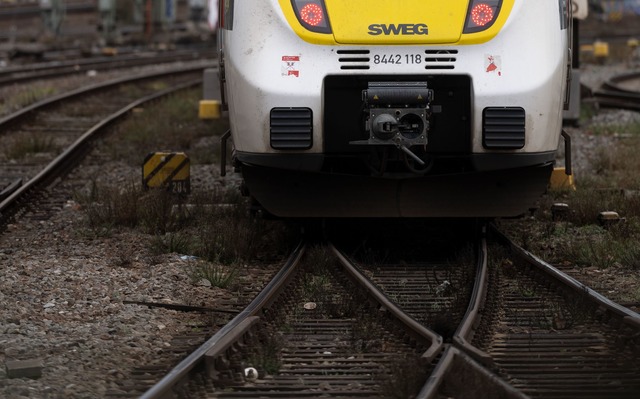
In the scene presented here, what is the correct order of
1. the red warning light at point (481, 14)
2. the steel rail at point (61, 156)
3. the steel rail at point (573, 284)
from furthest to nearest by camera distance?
the steel rail at point (61, 156)
the red warning light at point (481, 14)
the steel rail at point (573, 284)

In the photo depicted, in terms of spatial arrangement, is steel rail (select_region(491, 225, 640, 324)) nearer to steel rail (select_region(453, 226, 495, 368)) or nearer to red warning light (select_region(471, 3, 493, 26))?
steel rail (select_region(453, 226, 495, 368))

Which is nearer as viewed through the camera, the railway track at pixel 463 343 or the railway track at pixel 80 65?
the railway track at pixel 463 343

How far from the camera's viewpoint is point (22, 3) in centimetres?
6294

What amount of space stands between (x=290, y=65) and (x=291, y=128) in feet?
1.34

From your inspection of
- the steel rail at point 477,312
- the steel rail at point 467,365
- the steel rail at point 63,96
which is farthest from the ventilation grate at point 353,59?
the steel rail at point 63,96

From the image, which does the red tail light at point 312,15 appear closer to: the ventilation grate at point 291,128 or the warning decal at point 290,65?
the warning decal at point 290,65

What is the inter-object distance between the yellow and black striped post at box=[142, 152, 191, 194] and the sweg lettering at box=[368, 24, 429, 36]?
11.8ft

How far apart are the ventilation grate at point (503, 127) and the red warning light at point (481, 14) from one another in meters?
0.59

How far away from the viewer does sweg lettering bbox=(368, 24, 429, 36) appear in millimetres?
7875

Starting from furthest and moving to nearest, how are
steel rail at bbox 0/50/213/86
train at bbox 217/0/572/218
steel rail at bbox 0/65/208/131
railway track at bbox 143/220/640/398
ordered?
steel rail at bbox 0/50/213/86 < steel rail at bbox 0/65/208/131 < train at bbox 217/0/572/218 < railway track at bbox 143/220/640/398

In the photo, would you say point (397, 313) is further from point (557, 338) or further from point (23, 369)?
point (23, 369)

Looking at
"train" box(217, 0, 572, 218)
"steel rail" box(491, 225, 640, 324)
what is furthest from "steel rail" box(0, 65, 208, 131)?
"steel rail" box(491, 225, 640, 324)

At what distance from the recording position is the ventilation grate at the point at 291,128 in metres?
7.86

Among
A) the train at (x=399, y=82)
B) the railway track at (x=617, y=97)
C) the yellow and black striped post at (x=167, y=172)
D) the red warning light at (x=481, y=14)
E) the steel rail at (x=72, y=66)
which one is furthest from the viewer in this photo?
the steel rail at (x=72, y=66)
